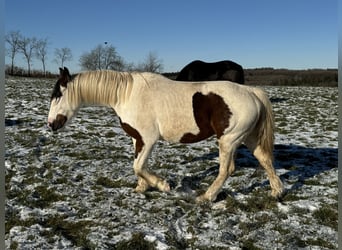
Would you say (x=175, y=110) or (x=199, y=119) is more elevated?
(x=175, y=110)

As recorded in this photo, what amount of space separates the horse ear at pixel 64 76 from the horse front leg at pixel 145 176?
1.38 metres

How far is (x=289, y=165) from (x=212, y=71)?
734cm

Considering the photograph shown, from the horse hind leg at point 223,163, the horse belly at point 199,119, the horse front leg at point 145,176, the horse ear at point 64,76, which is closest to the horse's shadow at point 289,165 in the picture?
the horse hind leg at point 223,163

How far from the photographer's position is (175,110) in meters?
4.38

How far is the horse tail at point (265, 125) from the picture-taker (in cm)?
452

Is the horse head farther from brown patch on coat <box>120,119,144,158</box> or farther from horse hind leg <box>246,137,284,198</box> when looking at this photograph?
horse hind leg <box>246,137,284,198</box>

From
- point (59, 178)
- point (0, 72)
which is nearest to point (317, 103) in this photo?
point (59, 178)

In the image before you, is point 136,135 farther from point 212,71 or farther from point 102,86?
point 212,71

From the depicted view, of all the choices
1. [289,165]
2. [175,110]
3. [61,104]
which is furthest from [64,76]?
[289,165]

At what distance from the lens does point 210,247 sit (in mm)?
3377

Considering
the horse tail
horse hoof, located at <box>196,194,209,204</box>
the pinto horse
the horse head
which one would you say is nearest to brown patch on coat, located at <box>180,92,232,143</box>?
the pinto horse

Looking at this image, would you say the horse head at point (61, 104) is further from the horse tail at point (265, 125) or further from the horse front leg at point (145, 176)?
the horse tail at point (265, 125)

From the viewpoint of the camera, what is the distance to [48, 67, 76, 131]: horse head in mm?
4505

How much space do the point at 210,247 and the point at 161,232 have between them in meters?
0.59
